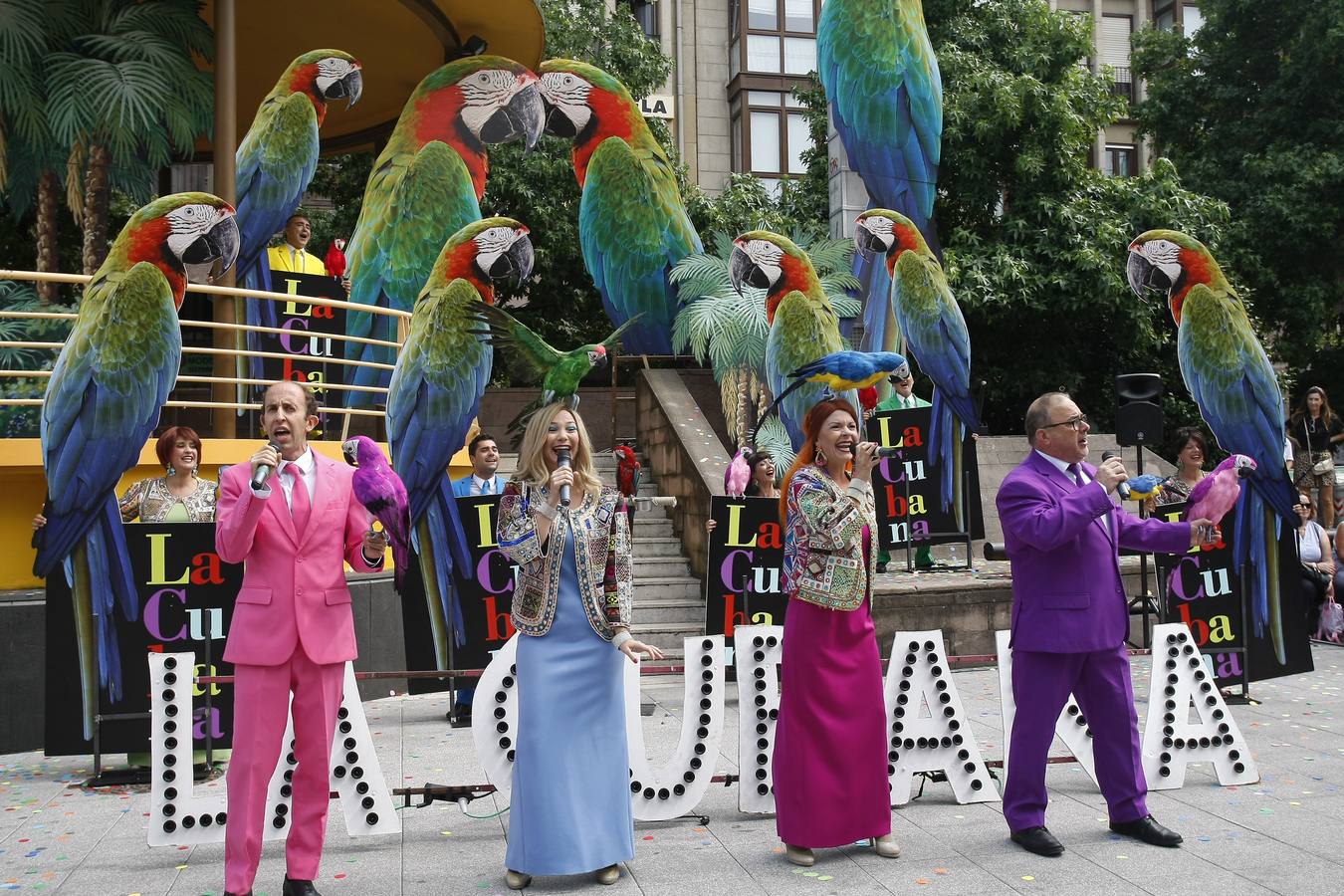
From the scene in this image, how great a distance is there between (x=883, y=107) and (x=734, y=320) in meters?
3.08

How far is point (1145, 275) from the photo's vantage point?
10953mm

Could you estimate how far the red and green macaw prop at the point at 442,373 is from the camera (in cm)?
941

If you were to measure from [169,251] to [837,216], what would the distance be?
805cm

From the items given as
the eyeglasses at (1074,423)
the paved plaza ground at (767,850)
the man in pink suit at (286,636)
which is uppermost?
the eyeglasses at (1074,423)

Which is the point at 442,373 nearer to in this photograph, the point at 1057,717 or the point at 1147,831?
the point at 1057,717

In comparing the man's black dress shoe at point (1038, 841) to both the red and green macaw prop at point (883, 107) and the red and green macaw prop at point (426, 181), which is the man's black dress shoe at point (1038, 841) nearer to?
the red and green macaw prop at point (426, 181)

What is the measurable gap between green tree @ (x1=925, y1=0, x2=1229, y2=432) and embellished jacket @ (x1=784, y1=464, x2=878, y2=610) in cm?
1250

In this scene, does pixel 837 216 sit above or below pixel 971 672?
above

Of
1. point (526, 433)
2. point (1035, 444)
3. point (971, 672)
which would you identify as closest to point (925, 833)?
point (1035, 444)

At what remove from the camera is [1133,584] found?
35.1ft

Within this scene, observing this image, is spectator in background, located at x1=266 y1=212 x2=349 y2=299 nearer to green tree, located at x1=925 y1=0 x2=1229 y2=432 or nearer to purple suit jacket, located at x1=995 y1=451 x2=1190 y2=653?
purple suit jacket, located at x1=995 y1=451 x2=1190 y2=653

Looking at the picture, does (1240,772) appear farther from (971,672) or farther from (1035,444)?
(971,672)

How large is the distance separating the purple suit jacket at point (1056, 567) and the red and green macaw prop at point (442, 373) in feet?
16.5

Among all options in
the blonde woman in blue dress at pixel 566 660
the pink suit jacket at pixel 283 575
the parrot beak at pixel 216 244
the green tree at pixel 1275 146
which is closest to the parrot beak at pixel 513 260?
the parrot beak at pixel 216 244
